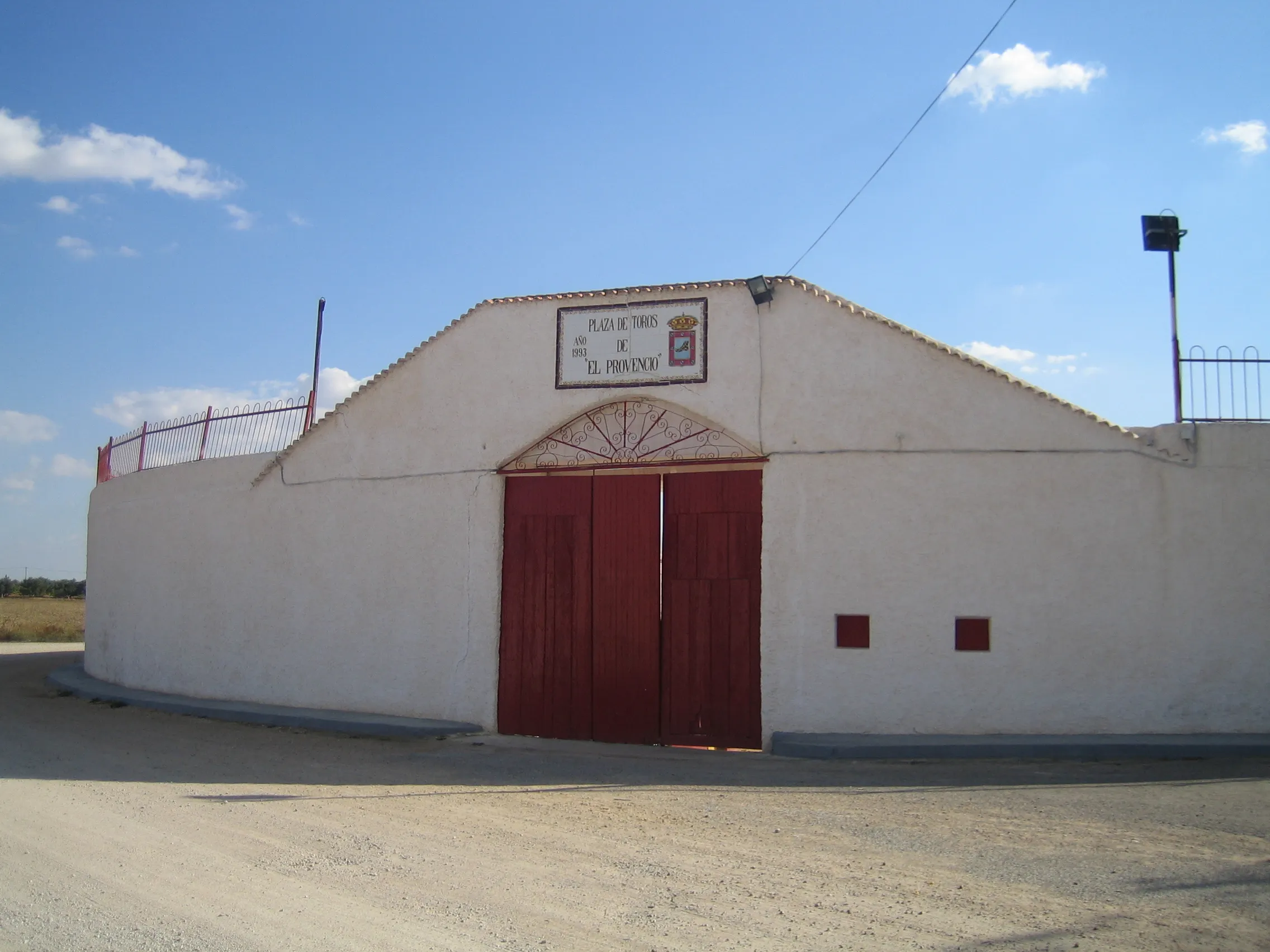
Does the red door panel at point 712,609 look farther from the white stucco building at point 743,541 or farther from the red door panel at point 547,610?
the red door panel at point 547,610

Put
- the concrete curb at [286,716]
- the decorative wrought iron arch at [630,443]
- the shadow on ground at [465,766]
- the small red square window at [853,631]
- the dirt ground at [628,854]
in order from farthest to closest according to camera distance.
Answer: the concrete curb at [286,716], the decorative wrought iron arch at [630,443], the small red square window at [853,631], the shadow on ground at [465,766], the dirt ground at [628,854]

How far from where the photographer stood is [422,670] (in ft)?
37.7

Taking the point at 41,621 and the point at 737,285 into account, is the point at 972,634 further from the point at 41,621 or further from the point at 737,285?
the point at 41,621

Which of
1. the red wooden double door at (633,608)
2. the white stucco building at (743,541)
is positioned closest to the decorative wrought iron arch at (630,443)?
the white stucco building at (743,541)

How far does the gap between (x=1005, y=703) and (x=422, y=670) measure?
236 inches

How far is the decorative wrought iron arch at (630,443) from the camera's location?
10.6m

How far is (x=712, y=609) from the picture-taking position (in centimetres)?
1048

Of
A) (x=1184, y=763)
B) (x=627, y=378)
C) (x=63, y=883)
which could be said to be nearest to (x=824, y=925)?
(x=63, y=883)

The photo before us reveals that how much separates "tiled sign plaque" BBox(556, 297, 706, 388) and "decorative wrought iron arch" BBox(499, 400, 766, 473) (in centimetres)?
31

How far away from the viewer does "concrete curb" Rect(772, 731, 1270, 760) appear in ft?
28.4

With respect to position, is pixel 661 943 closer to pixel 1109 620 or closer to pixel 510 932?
pixel 510 932

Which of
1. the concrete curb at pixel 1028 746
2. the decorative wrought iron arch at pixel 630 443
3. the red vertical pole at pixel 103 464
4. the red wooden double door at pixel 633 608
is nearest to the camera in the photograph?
the concrete curb at pixel 1028 746

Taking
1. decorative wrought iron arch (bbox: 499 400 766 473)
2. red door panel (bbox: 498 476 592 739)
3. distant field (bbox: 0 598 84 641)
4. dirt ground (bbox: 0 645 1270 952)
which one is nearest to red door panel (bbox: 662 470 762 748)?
decorative wrought iron arch (bbox: 499 400 766 473)

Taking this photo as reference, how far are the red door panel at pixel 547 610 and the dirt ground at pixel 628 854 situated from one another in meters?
1.29
